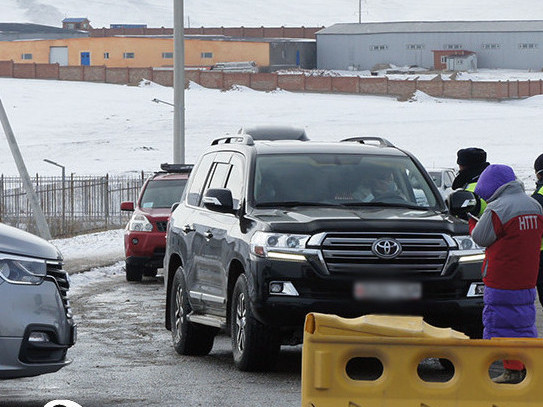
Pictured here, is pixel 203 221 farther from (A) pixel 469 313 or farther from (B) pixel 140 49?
(B) pixel 140 49

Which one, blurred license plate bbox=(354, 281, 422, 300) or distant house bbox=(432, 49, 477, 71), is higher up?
distant house bbox=(432, 49, 477, 71)

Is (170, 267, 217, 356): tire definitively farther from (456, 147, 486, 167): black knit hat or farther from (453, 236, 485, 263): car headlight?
(456, 147, 486, 167): black knit hat

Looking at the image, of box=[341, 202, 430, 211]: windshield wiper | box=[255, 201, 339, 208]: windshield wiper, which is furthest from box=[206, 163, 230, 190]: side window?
box=[341, 202, 430, 211]: windshield wiper

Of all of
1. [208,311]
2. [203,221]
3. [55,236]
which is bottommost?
[55,236]

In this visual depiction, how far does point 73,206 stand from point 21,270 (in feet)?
109

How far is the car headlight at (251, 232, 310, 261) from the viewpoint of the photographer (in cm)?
1066

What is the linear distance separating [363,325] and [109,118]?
245 feet

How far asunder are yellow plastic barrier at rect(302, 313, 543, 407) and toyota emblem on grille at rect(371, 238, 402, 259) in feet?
10.1

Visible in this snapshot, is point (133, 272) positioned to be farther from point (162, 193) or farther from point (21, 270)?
point (21, 270)

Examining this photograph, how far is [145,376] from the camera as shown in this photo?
10.9 meters

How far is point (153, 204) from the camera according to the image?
76.0 ft

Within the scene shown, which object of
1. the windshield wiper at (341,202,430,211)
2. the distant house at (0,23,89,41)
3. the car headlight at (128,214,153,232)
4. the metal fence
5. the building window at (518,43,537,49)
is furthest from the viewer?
the distant house at (0,23,89,41)

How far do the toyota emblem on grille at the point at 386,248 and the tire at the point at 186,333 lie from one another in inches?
104

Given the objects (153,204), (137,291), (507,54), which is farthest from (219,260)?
(507,54)
